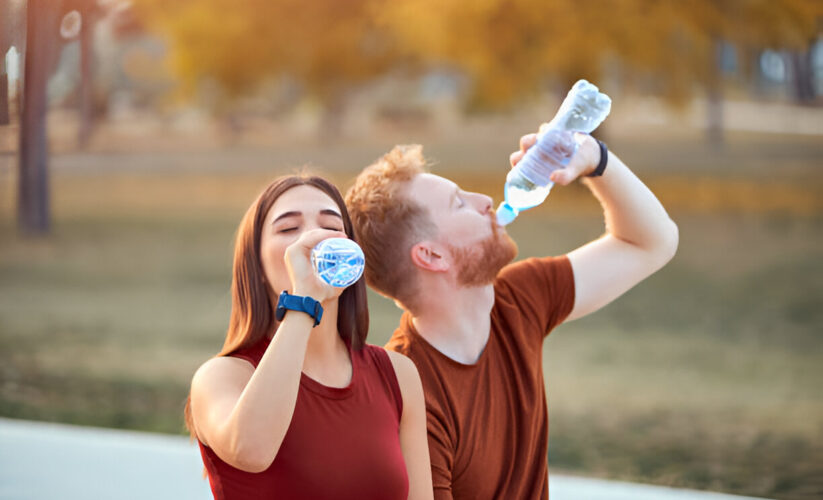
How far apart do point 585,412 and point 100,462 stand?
3511 millimetres

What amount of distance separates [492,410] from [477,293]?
27cm

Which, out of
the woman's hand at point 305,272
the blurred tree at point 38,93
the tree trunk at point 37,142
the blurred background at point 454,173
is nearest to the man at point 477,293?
the woman's hand at point 305,272

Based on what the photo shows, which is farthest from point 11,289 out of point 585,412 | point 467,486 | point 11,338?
point 467,486

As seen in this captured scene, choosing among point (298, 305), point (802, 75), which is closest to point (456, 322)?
point (298, 305)

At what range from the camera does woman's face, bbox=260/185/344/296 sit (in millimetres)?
1839

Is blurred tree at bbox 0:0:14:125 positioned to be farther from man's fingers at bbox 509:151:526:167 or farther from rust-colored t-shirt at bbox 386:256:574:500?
man's fingers at bbox 509:151:526:167

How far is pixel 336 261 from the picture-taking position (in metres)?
1.71

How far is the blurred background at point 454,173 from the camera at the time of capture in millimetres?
6406

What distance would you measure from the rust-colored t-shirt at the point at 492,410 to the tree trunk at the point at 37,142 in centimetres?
341

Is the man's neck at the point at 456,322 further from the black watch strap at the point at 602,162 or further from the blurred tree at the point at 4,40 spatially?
the blurred tree at the point at 4,40

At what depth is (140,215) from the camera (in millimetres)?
15922

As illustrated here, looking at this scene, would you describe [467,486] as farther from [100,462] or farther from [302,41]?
[302,41]

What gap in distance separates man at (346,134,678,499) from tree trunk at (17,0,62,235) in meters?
3.21

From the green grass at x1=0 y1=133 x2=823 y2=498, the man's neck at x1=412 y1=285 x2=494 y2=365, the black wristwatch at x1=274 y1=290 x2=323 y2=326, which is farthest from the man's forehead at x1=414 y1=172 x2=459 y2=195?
the green grass at x1=0 y1=133 x2=823 y2=498
